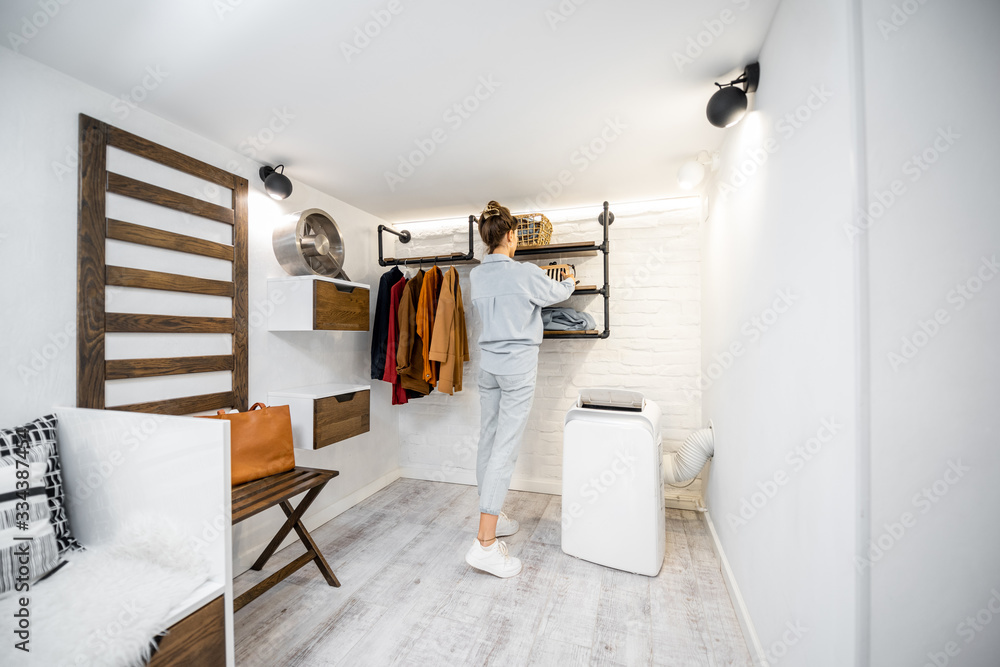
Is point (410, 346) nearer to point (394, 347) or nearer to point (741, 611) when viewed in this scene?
point (394, 347)

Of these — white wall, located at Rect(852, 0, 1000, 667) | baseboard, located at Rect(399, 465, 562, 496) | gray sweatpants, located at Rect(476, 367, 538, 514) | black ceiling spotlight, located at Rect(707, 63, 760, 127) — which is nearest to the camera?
white wall, located at Rect(852, 0, 1000, 667)

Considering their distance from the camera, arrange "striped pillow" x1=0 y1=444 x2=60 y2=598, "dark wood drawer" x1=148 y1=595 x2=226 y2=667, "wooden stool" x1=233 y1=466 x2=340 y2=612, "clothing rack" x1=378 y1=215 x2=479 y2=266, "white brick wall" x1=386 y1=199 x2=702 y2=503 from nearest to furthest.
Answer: "dark wood drawer" x1=148 y1=595 x2=226 y2=667 → "striped pillow" x1=0 y1=444 x2=60 y2=598 → "wooden stool" x1=233 y1=466 x2=340 y2=612 → "white brick wall" x1=386 y1=199 x2=702 y2=503 → "clothing rack" x1=378 y1=215 x2=479 y2=266

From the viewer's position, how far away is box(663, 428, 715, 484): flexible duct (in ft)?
7.63

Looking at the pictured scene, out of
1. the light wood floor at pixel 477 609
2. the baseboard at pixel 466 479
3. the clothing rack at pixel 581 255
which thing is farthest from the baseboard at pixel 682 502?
the clothing rack at pixel 581 255

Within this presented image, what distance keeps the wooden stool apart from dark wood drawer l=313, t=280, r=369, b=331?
Result: 2.45ft

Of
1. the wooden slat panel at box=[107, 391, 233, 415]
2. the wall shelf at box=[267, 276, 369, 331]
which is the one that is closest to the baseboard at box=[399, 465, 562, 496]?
the wall shelf at box=[267, 276, 369, 331]

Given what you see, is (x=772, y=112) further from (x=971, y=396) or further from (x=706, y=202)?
(x=706, y=202)

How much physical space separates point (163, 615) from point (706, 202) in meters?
2.85

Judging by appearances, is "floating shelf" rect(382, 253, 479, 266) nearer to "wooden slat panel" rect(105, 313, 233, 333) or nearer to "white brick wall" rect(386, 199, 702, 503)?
"white brick wall" rect(386, 199, 702, 503)

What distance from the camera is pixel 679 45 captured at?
4.45 feet

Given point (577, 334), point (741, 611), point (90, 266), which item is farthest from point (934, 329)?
point (90, 266)

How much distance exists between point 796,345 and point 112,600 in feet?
5.93

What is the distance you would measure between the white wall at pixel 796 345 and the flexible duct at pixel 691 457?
19.8 inches

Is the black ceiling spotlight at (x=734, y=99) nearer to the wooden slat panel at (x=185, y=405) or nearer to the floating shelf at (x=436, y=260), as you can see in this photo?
the floating shelf at (x=436, y=260)
